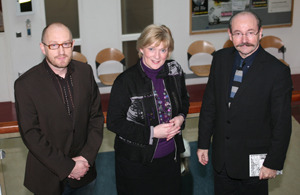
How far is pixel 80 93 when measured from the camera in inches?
90.7

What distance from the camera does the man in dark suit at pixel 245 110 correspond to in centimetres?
224

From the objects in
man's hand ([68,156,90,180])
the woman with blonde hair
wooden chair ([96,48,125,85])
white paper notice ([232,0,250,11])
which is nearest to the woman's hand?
the woman with blonde hair

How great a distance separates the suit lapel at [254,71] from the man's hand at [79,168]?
3.79 feet

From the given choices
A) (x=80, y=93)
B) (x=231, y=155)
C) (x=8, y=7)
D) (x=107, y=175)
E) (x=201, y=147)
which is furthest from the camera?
(x=8, y=7)

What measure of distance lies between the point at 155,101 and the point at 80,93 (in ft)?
1.72

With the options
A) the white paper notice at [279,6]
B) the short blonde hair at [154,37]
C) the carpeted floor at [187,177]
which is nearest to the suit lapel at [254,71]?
the short blonde hair at [154,37]

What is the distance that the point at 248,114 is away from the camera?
7.66 feet

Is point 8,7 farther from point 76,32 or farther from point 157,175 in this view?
point 157,175

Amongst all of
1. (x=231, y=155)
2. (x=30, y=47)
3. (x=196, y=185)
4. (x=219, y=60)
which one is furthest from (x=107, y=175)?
(x=30, y=47)

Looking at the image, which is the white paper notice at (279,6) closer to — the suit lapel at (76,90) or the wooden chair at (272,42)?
the wooden chair at (272,42)

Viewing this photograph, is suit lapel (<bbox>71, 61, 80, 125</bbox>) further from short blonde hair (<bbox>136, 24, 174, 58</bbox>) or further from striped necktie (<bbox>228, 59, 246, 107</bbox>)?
striped necktie (<bbox>228, 59, 246, 107</bbox>)

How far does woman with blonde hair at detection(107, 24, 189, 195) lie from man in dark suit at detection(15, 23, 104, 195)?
19cm

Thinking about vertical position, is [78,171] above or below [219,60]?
below

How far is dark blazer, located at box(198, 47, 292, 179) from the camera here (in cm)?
224
